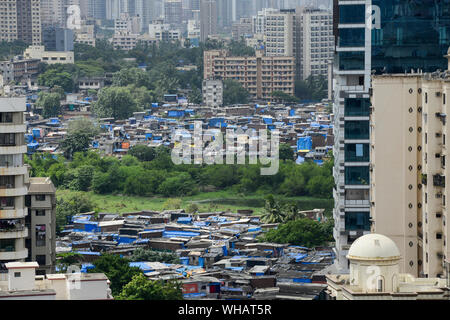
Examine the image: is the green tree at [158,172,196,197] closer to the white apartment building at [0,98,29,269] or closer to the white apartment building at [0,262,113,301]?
the white apartment building at [0,98,29,269]

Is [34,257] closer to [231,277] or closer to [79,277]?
[79,277]

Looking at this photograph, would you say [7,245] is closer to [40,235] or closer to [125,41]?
[40,235]

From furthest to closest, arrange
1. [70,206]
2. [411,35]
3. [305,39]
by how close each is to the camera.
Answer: [305,39]
[70,206]
[411,35]

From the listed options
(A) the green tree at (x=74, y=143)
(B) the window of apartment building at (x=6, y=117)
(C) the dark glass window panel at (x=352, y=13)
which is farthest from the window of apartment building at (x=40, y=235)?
(A) the green tree at (x=74, y=143)

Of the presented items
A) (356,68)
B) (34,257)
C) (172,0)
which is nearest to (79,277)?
(34,257)

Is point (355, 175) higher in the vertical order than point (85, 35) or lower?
lower

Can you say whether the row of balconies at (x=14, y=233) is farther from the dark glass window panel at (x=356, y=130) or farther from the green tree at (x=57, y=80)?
the green tree at (x=57, y=80)

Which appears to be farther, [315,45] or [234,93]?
[315,45]

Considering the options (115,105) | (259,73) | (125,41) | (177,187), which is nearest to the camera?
(177,187)

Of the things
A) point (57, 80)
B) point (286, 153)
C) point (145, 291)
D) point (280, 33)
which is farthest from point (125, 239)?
point (280, 33)
